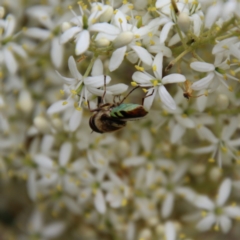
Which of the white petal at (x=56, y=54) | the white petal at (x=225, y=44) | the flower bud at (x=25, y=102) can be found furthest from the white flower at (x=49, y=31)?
the white petal at (x=225, y=44)

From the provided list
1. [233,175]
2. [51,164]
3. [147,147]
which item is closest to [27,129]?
[51,164]

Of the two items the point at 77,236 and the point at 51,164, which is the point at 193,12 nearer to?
the point at 51,164

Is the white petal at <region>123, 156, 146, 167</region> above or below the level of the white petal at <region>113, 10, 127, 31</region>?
below

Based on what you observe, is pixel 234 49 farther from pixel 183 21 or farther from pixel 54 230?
pixel 54 230

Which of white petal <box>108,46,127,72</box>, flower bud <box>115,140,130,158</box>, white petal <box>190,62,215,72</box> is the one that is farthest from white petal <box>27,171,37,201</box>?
→ white petal <box>190,62,215,72</box>

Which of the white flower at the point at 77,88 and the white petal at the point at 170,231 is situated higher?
the white flower at the point at 77,88

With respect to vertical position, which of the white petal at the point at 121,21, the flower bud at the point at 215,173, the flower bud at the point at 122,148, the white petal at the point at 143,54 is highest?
the white petal at the point at 121,21

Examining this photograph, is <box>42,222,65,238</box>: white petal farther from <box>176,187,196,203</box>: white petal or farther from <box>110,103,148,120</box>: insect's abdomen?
<box>110,103,148,120</box>: insect's abdomen

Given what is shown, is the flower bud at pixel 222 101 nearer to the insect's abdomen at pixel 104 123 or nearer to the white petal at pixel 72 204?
the insect's abdomen at pixel 104 123
